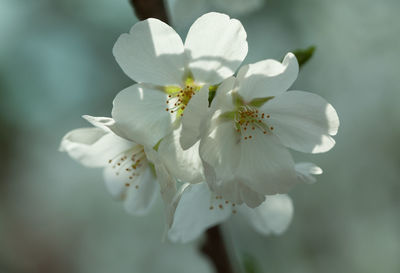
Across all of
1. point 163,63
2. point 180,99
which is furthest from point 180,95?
point 163,63

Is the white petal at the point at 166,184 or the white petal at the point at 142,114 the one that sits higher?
the white petal at the point at 142,114

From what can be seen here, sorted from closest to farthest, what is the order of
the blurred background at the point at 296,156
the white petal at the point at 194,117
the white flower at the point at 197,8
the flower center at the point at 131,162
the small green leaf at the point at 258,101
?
the white petal at the point at 194,117 < the small green leaf at the point at 258,101 < the flower center at the point at 131,162 < the white flower at the point at 197,8 < the blurred background at the point at 296,156

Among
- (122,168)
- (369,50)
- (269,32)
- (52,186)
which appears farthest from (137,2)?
(52,186)

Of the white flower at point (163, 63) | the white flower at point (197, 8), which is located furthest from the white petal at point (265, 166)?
the white flower at point (197, 8)

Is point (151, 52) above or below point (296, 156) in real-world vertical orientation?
above

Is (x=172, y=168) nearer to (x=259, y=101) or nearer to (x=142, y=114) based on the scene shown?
(x=142, y=114)

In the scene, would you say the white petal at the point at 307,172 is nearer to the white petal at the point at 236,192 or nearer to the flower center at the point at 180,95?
the white petal at the point at 236,192

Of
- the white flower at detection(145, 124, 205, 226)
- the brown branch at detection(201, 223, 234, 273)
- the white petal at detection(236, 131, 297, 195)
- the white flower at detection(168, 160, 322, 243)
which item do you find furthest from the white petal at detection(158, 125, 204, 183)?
the brown branch at detection(201, 223, 234, 273)
